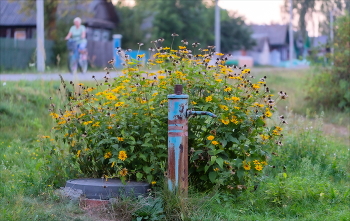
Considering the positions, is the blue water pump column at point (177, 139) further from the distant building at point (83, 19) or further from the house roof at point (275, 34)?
the house roof at point (275, 34)

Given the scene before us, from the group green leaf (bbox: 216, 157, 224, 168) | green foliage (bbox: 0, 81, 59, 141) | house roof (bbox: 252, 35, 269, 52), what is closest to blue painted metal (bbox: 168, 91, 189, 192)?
green leaf (bbox: 216, 157, 224, 168)

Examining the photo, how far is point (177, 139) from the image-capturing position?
180 inches

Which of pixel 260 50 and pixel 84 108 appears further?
pixel 260 50

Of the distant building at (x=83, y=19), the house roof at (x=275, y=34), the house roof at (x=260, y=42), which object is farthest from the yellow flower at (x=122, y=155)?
the house roof at (x=275, y=34)

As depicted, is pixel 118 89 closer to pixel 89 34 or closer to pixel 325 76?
pixel 325 76

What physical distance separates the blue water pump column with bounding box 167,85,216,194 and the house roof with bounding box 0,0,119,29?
77.9 ft

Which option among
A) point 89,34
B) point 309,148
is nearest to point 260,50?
point 89,34

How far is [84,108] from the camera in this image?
517cm

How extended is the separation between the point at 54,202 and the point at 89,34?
31215 mm

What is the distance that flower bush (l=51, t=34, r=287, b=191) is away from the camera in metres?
4.79

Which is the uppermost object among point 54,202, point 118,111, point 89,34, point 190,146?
point 89,34

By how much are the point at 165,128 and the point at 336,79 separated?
8622 mm

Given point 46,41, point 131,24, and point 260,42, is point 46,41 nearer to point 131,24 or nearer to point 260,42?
point 131,24

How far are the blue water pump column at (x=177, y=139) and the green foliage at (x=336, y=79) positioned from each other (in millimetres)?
8325
